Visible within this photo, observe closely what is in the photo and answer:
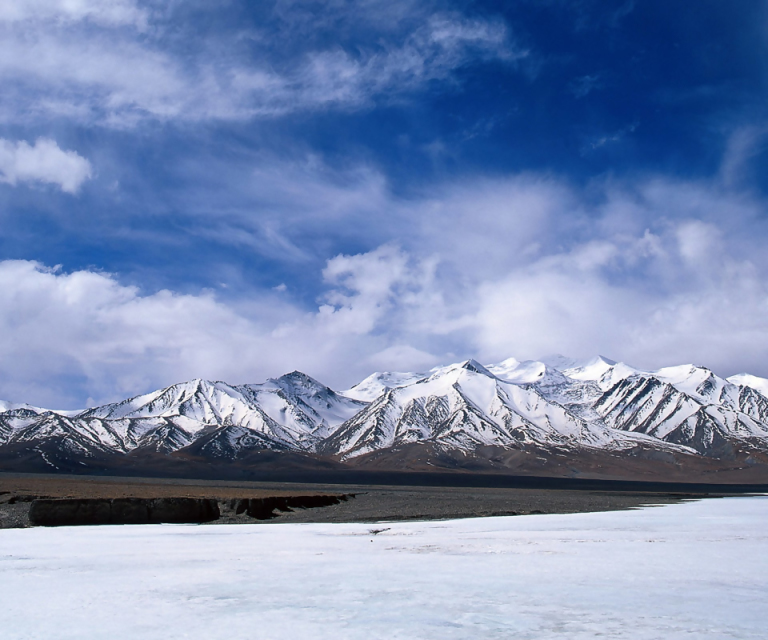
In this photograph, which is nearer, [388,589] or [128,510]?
[388,589]

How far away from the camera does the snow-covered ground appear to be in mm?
9539

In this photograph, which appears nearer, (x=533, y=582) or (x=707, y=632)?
(x=707, y=632)

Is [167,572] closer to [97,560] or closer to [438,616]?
[97,560]

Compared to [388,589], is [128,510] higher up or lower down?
lower down

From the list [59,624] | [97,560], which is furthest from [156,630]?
[97,560]

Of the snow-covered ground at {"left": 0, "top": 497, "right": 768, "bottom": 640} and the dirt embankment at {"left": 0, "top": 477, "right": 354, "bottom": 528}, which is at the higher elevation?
the snow-covered ground at {"left": 0, "top": 497, "right": 768, "bottom": 640}

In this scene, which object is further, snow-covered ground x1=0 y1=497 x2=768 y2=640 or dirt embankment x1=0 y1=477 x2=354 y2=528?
dirt embankment x1=0 y1=477 x2=354 y2=528

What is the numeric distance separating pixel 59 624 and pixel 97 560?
363 inches

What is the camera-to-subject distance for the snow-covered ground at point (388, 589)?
31.3 ft

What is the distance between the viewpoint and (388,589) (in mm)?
12812

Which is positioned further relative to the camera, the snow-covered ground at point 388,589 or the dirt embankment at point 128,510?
the dirt embankment at point 128,510

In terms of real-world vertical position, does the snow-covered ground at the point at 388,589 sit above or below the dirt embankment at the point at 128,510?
above

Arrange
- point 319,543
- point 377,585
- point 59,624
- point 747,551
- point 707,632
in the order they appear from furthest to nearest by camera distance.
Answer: point 319,543
point 747,551
point 377,585
point 59,624
point 707,632

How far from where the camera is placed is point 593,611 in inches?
417
